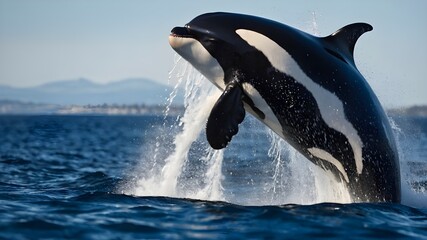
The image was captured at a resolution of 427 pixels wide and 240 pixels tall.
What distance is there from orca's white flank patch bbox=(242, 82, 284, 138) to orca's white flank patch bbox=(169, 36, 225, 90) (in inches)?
20.0

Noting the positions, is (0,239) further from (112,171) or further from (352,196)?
(112,171)

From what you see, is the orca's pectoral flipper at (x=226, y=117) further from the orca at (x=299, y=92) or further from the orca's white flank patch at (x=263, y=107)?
the orca's white flank patch at (x=263, y=107)

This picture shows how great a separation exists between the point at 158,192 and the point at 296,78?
12.2ft

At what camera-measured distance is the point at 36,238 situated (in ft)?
31.3

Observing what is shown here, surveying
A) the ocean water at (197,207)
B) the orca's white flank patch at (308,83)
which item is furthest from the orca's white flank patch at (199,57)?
the ocean water at (197,207)

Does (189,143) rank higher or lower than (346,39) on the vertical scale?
→ lower

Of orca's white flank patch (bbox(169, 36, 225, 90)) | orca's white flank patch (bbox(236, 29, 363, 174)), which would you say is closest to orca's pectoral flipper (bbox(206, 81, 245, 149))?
orca's white flank patch (bbox(169, 36, 225, 90))

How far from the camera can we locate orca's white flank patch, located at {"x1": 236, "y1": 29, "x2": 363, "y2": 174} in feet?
38.0

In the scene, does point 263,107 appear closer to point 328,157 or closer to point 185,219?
point 328,157

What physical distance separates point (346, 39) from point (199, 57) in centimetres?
234

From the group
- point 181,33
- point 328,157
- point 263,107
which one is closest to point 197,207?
point 263,107

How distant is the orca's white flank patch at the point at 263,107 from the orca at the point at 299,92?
0.05ft

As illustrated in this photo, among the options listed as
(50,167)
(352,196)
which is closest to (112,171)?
(50,167)

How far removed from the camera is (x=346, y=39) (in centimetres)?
1225
